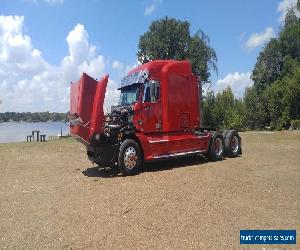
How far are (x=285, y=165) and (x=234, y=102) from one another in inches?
1270

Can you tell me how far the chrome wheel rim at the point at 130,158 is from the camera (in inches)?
491

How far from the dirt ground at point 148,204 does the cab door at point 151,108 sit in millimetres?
1436

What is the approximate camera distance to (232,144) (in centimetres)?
1625

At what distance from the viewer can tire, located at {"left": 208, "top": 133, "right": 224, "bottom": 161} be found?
1535 centimetres

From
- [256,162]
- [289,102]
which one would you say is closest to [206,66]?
[289,102]

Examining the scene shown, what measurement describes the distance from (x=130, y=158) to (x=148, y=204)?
4097 millimetres

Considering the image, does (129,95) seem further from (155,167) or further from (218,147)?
(218,147)

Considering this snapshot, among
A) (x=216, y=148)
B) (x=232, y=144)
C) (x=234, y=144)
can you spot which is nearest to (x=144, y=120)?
(x=216, y=148)

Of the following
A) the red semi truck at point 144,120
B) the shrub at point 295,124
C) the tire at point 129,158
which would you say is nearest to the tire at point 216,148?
the red semi truck at point 144,120

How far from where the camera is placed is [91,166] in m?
14.7

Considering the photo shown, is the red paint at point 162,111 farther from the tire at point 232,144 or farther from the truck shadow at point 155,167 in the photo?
the tire at point 232,144

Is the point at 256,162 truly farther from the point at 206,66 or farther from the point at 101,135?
the point at 206,66

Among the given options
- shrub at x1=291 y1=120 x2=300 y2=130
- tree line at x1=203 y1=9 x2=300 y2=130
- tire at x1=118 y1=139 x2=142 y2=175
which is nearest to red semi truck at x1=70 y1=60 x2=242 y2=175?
tire at x1=118 y1=139 x2=142 y2=175

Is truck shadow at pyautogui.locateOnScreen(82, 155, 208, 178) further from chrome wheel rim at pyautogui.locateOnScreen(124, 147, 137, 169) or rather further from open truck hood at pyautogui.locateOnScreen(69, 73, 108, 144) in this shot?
open truck hood at pyautogui.locateOnScreen(69, 73, 108, 144)
